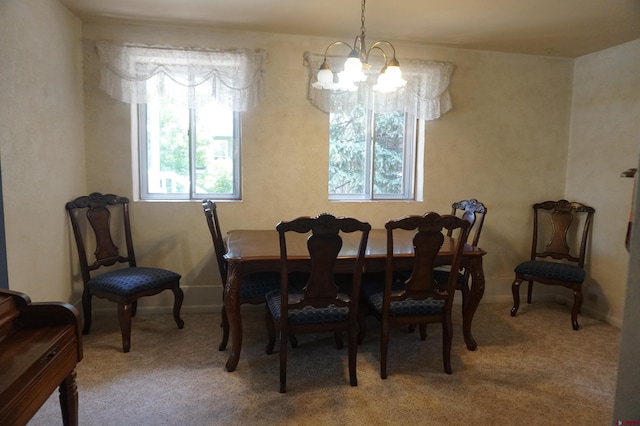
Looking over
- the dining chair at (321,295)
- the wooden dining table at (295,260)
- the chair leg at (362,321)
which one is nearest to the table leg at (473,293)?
the wooden dining table at (295,260)

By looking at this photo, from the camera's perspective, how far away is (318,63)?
133 inches

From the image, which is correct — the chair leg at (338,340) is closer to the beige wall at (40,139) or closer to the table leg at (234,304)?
the table leg at (234,304)

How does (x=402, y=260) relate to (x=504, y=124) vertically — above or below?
below

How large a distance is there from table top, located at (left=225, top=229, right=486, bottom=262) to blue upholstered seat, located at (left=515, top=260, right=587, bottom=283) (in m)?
0.99

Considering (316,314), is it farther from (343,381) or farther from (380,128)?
(380,128)

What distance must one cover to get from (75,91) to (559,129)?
416 centimetres

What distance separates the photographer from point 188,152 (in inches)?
135

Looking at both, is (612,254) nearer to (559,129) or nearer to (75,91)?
(559,129)

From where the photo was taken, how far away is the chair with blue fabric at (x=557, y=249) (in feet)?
10.8

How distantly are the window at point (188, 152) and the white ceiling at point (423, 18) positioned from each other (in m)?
0.70

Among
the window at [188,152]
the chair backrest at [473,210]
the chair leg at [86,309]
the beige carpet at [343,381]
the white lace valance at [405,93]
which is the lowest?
the beige carpet at [343,381]

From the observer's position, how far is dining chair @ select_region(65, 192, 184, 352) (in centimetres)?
270

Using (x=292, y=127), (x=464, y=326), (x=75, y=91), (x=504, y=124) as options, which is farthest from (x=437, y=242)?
(x=75, y=91)

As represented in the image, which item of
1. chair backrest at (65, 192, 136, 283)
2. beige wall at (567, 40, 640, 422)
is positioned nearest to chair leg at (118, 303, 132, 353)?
chair backrest at (65, 192, 136, 283)
